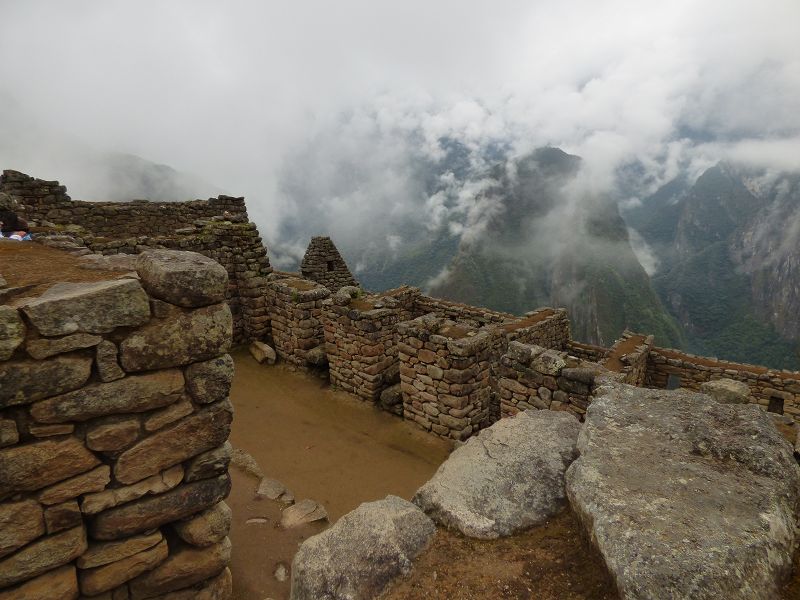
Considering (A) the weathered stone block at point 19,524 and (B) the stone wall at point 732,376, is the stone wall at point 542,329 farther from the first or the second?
(A) the weathered stone block at point 19,524

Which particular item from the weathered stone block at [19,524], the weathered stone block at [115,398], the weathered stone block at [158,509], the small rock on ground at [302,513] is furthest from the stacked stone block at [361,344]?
the weathered stone block at [19,524]

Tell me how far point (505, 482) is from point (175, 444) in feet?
8.37

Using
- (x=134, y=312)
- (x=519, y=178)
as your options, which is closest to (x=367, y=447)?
(x=134, y=312)

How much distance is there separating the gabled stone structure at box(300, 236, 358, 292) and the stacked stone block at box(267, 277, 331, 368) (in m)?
7.56

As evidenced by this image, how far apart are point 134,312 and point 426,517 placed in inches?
95.7

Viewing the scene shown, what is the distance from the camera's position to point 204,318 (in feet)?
10.4

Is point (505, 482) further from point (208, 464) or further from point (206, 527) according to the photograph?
point (206, 527)

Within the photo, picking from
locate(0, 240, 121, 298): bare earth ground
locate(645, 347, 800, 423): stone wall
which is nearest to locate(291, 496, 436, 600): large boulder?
locate(0, 240, 121, 298): bare earth ground

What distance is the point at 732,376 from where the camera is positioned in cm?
1431

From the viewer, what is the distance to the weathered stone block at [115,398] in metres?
2.63

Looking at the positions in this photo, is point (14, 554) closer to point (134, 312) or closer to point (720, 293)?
point (134, 312)

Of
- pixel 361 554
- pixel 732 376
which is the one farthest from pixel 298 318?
pixel 732 376

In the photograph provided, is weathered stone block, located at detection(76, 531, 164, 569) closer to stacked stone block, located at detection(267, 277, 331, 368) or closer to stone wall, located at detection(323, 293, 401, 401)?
stone wall, located at detection(323, 293, 401, 401)

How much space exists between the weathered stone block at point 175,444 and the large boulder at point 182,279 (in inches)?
37.8
